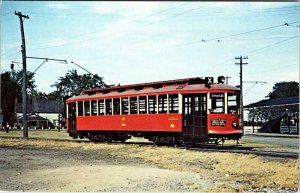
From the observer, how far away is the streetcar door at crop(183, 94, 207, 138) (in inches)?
418

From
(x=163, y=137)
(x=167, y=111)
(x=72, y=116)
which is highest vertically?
(x=167, y=111)

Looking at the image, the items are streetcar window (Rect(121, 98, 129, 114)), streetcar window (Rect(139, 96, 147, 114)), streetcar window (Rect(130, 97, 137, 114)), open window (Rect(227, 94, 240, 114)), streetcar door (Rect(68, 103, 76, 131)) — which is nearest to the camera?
open window (Rect(227, 94, 240, 114))

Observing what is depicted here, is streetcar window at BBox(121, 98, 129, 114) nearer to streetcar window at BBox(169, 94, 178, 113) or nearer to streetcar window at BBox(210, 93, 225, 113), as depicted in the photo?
streetcar window at BBox(169, 94, 178, 113)

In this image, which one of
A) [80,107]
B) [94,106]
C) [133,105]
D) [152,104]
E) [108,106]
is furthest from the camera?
[80,107]

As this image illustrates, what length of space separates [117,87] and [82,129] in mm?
2751

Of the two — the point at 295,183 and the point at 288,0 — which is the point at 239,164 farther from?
the point at 288,0

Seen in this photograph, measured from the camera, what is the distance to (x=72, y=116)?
50.7 ft

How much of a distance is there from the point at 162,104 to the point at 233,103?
2.11 metres

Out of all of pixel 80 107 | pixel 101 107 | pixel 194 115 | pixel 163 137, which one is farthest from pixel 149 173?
pixel 80 107

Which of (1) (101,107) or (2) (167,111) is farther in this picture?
(1) (101,107)

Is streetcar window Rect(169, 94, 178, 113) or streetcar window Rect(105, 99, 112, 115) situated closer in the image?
streetcar window Rect(169, 94, 178, 113)

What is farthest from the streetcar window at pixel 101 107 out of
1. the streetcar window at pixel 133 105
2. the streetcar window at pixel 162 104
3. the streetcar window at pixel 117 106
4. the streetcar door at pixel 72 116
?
the streetcar window at pixel 162 104

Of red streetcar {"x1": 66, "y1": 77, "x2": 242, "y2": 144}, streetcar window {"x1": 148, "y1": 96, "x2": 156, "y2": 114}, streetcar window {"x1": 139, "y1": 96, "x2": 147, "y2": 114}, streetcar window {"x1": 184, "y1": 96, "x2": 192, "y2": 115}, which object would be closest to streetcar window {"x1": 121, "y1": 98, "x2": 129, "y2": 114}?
red streetcar {"x1": 66, "y1": 77, "x2": 242, "y2": 144}

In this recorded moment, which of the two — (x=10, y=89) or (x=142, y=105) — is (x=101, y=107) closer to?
(x=142, y=105)
